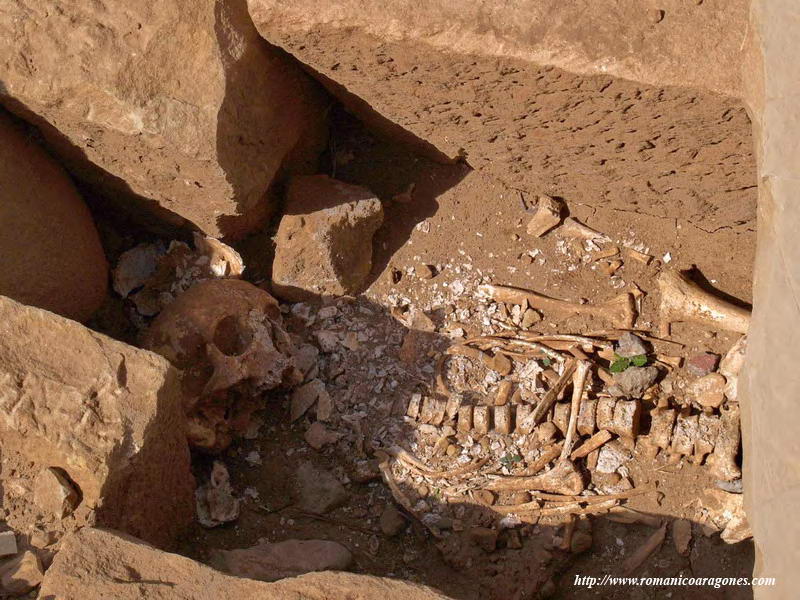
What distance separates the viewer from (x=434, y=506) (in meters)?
3.12

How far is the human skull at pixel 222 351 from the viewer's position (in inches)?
122

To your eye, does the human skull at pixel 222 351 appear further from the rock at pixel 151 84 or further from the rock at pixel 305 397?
the rock at pixel 151 84

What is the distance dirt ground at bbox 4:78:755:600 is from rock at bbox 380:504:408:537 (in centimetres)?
3

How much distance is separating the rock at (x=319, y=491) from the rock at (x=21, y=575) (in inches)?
38.4

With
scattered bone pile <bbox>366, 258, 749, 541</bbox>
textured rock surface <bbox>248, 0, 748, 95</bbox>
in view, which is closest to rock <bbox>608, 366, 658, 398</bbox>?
scattered bone pile <bbox>366, 258, 749, 541</bbox>

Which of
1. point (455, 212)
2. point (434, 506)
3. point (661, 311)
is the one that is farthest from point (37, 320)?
point (661, 311)

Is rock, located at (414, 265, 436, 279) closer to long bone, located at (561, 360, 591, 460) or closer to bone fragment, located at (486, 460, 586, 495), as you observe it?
long bone, located at (561, 360, 591, 460)

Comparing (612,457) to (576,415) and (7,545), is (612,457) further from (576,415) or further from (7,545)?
(7,545)

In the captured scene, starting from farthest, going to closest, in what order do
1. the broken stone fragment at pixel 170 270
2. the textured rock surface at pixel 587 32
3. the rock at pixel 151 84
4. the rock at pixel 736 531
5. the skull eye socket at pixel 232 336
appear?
1. the broken stone fragment at pixel 170 270
2. the skull eye socket at pixel 232 336
3. the rock at pixel 151 84
4. the rock at pixel 736 531
5. the textured rock surface at pixel 587 32

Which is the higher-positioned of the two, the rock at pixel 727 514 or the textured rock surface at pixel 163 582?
the rock at pixel 727 514

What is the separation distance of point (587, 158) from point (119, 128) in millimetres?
1663

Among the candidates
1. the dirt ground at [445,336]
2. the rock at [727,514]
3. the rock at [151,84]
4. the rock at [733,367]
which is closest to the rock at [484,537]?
the dirt ground at [445,336]

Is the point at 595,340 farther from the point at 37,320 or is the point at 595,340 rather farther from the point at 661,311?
the point at 37,320

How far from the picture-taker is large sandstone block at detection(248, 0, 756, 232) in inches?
106
